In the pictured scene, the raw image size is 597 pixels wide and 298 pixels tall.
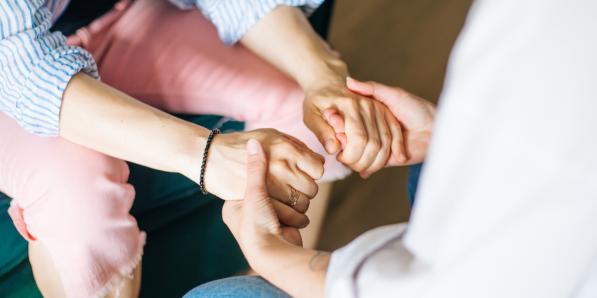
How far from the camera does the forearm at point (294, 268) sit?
61cm

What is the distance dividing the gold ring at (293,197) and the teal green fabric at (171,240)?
0.24 metres

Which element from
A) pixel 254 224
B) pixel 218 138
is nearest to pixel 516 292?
pixel 254 224

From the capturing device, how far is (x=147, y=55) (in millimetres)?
940

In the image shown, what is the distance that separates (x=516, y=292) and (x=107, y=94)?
0.57 metres

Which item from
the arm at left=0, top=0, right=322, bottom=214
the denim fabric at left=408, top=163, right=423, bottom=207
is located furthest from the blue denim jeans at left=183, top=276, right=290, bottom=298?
the denim fabric at left=408, top=163, right=423, bottom=207

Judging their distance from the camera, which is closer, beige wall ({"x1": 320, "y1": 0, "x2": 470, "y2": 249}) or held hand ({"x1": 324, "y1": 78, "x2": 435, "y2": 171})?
held hand ({"x1": 324, "y1": 78, "x2": 435, "y2": 171})

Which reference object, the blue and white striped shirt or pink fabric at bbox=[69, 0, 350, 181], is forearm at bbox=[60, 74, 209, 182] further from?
pink fabric at bbox=[69, 0, 350, 181]

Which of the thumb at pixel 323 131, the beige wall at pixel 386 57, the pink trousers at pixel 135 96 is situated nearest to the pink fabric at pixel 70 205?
the pink trousers at pixel 135 96

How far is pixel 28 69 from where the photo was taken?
73 centimetres

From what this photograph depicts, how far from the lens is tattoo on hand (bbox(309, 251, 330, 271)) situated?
24.2 inches

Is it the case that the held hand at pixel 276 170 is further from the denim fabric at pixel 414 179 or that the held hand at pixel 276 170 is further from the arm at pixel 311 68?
the denim fabric at pixel 414 179

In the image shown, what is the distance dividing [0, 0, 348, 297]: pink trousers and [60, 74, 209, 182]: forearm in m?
0.04

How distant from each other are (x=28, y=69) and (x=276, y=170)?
347 millimetres

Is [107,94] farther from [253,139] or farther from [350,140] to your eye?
[350,140]
